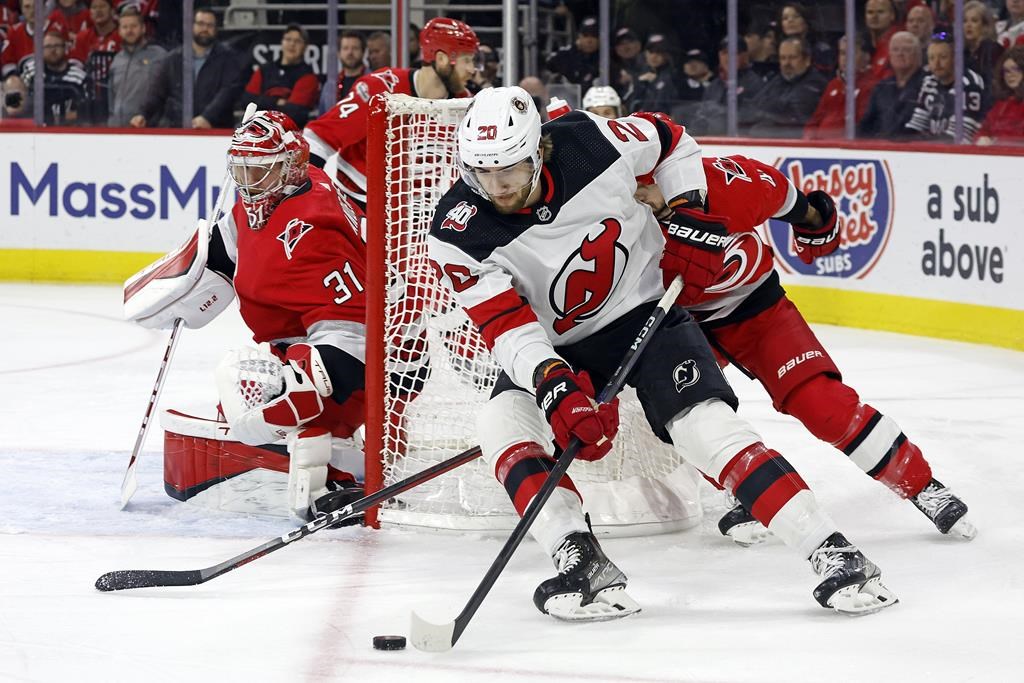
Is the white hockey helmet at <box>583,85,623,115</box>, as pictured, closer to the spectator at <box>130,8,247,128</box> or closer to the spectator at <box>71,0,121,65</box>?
the spectator at <box>130,8,247,128</box>

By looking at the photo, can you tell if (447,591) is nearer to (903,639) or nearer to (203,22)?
(903,639)

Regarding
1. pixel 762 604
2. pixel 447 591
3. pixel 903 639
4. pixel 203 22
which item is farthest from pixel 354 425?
pixel 203 22

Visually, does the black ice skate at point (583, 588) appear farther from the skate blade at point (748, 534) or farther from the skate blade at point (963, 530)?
the skate blade at point (963, 530)

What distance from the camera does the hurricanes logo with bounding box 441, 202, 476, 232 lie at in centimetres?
280

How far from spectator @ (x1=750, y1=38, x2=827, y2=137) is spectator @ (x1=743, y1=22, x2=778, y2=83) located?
0.04 metres

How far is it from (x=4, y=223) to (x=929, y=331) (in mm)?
4646

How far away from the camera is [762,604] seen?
2.74m

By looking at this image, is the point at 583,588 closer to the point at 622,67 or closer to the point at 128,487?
the point at 128,487

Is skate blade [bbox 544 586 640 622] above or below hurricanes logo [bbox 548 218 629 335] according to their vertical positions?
below

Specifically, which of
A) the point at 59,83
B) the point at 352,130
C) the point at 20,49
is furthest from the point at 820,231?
the point at 20,49

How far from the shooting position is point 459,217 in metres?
2.81

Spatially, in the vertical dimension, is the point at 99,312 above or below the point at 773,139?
below

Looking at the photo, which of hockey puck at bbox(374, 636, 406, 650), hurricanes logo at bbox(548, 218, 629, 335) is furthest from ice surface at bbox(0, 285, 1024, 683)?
hurricanes logo at bbox(548, 218, 629, 335)

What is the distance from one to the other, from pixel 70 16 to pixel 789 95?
3.76 metres
